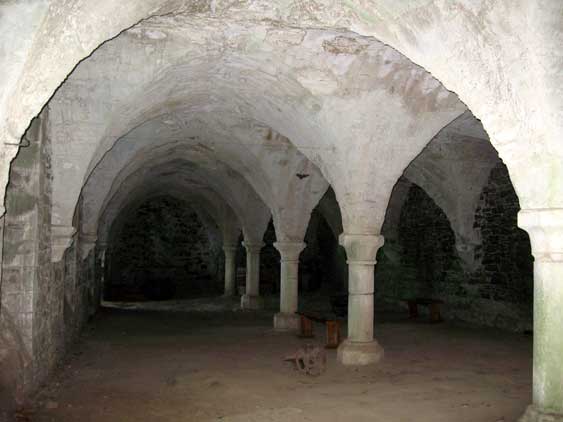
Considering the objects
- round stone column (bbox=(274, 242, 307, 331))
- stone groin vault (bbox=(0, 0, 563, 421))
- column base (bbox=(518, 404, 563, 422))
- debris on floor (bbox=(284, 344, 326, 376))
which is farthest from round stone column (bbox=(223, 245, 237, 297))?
column base (bbox=(518, 404, 563, 422))

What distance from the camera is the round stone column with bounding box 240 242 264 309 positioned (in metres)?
12.9

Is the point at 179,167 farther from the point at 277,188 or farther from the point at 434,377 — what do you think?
the point at 434,377

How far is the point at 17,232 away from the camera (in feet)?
15.3

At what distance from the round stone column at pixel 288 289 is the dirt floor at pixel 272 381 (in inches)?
19.1

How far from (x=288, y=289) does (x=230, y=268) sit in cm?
694

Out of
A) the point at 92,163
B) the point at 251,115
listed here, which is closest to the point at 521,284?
the point at 251,115

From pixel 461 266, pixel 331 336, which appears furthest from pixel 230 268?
pixel 331 336

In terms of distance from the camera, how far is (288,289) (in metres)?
9.54

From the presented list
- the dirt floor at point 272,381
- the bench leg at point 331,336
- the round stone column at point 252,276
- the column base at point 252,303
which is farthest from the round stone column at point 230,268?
the bench leg at point 331,336

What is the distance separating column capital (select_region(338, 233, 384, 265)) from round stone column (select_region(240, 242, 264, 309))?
253 inches

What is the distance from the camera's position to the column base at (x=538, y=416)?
10.7ft

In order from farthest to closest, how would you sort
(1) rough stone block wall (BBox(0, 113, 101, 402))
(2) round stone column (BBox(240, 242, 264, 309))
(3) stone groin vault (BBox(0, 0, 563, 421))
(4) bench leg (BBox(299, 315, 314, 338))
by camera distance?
(2) round stone column (BBox(240, 242, 264, 309)) → (4) bench leg (BBox(299, 315, 314, 338)) → (1) rough stone block wall (BBox(0, 113, 101, 402)) → (3) stone groin vault (BBox(0, 0, 563, 421))

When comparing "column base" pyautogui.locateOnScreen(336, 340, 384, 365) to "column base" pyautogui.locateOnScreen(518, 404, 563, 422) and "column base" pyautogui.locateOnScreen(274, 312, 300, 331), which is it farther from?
"column base" pyautogui.locateOnScreen(518, 404, 563, 422)

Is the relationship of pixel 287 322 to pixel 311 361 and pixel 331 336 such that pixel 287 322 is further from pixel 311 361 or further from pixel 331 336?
pixel 311 361
